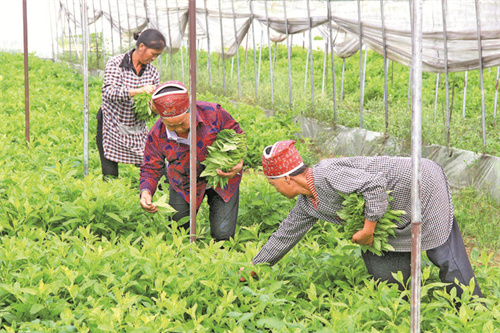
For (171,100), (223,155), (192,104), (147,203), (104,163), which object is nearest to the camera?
(192,104)

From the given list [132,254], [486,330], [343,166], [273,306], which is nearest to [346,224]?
[343,166]

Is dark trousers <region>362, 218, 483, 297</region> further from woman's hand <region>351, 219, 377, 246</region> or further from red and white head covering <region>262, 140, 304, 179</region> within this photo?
red and white head covering <region>262, 140, 304, 179</region>

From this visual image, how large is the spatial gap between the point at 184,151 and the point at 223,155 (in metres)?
0.27

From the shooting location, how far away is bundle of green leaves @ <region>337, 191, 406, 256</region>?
9.50 ft

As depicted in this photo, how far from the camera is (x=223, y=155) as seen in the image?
12.6 feet

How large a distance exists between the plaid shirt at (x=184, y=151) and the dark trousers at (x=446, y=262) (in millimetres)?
1245

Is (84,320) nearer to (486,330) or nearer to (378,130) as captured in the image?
(486,330)

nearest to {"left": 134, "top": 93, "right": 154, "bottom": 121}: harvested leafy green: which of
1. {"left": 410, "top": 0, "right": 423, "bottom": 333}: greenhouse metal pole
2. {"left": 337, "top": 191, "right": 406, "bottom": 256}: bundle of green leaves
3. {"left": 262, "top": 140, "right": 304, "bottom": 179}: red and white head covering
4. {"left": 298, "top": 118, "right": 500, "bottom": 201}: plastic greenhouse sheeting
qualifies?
{"left": 262, "top": 140, "right": 304, "bottom": 179}: red and white head covering

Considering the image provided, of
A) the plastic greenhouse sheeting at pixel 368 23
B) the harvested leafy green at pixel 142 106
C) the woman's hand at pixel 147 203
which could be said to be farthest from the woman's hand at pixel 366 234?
the plastic greenhouse sheeting at pixel 368 23

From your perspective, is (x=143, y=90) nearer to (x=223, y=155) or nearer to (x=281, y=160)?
(x=223, y=155)

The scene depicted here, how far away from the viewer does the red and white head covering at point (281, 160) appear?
2.94 meters

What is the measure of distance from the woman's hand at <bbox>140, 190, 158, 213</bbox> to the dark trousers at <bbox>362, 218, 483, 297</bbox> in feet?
4.61

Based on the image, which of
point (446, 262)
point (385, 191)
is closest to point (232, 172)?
point (385, 191)

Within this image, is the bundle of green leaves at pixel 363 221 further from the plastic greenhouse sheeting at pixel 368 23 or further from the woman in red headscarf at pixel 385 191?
the plastic greenhouse sheeting at pixel 368 23
